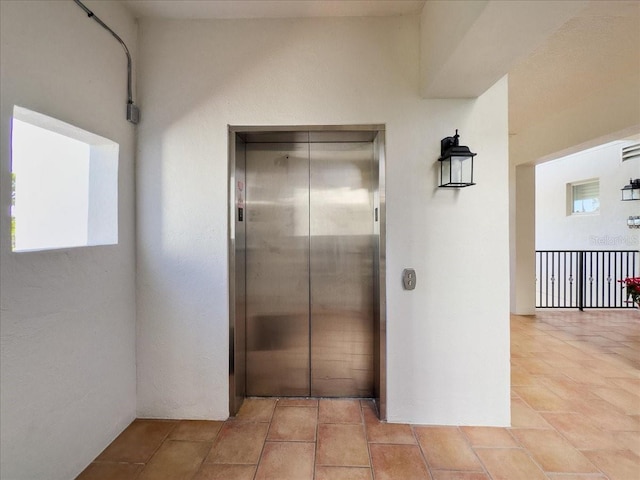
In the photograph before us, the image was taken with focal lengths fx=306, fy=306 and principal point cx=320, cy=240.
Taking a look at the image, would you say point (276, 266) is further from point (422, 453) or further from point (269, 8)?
point (269, 8)

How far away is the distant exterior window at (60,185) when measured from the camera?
62.3 inches

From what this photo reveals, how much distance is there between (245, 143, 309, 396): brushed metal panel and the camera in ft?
8.15

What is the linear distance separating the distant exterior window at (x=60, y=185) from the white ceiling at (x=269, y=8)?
3.16 ft

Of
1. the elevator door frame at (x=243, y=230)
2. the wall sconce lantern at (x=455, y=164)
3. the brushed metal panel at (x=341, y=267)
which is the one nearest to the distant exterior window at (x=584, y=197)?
the wall sconce lantern at (x=455, y=164)

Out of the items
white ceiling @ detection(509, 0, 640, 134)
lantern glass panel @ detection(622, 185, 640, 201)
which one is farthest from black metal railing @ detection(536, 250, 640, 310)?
Answer: white ceiling @ detection(509, 0, 640, 134)

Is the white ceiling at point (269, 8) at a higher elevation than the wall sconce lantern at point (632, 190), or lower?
higher

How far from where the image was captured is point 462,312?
2.10 meters

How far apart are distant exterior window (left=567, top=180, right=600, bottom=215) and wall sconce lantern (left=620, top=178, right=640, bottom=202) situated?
33.5 inches

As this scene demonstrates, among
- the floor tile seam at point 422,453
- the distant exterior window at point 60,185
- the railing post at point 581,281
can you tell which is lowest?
the floor tile seam at point 422,453

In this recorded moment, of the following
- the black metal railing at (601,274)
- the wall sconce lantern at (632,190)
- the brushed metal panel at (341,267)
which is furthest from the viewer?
the black metal railing at (601,274)

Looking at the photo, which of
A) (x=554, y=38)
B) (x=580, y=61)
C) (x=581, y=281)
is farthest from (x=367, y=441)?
(x=581, y=281)

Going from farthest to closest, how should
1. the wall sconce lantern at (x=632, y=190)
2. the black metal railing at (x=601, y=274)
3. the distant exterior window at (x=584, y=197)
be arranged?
the distant exterior window at (x=584, y=197) < the black metal railing at (x=601, y=274) < the wall sconce lantern at (x=632, y=190)

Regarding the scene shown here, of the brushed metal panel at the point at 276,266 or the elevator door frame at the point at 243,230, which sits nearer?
the elevator door frame at the point at 243,230

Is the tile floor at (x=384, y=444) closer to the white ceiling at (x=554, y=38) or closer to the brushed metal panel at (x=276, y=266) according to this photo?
the brushed metal panel at (x=276, y=266)
